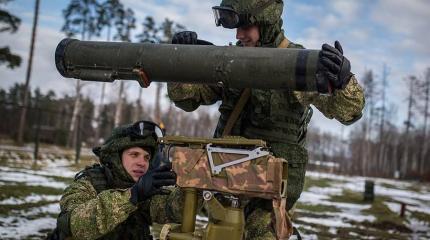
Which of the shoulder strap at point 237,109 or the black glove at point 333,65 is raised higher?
the black glove at point 333,65

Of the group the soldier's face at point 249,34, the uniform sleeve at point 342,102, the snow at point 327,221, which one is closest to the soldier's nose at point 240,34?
the soldier's face at point 249,34

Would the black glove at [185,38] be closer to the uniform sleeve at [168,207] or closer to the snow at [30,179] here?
the uniform sleeve at [168,207]

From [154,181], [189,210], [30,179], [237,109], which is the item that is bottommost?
[30,179]

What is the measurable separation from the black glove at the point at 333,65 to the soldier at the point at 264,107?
335 millimetres

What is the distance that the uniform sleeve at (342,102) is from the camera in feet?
8.20

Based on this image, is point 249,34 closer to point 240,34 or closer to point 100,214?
point 240,34

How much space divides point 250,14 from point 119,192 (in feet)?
4.20

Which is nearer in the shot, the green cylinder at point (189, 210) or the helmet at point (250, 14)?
the green cylinder at point (189, 210)

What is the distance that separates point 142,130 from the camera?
362cm

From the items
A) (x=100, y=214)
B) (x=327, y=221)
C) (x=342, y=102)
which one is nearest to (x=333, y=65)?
(x=342, y=102)

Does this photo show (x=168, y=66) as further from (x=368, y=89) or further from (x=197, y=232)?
(x=368, y=89)

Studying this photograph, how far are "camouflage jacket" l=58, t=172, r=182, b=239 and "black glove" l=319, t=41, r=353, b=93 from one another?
1249 millimetres

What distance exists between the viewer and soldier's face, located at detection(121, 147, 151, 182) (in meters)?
3.53

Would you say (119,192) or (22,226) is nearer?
(119,192)
